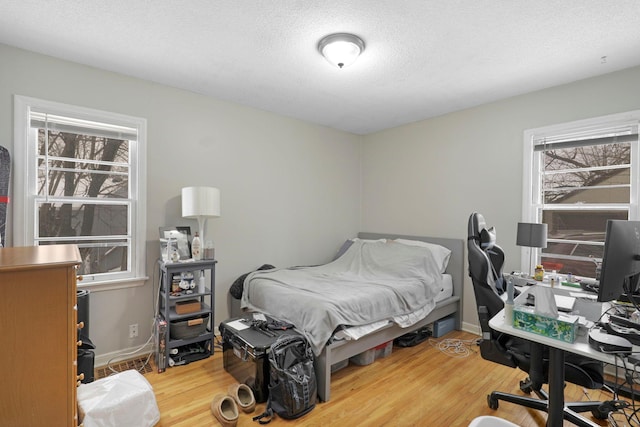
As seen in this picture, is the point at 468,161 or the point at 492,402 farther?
the point at 468,161

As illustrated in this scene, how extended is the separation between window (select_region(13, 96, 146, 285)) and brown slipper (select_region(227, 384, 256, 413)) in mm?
1418

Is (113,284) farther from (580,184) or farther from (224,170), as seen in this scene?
(580,184)

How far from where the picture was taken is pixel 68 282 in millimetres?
1172

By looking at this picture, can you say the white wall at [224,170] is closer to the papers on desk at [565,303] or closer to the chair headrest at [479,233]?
the chair headrest at [479,233]

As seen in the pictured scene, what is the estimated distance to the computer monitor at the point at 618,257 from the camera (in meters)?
1.30

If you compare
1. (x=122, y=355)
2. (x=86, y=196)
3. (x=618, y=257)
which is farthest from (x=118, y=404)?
(x=618, y=257)

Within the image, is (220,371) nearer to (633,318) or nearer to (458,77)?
(633,318)

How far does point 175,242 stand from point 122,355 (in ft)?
3.53

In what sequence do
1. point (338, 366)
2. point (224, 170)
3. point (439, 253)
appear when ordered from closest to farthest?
point (338, 366), point (224, 170), point (439, 253)

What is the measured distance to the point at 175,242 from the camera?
2.82 meters

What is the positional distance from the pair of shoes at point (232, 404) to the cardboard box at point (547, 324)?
1.67 metres

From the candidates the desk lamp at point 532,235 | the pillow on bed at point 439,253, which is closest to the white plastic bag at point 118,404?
the pillow on bed at point 439,253

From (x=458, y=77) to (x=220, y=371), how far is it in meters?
3.23

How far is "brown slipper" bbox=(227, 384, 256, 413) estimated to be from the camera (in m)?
2.06
